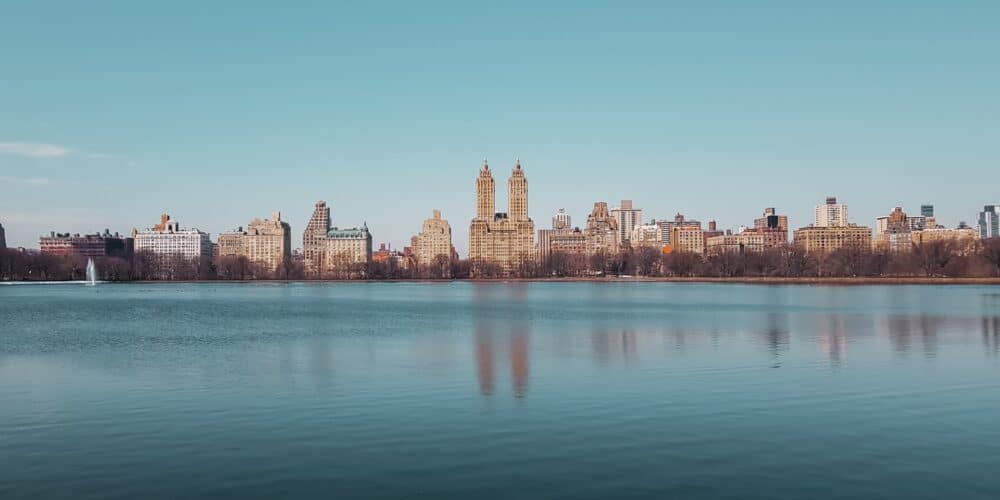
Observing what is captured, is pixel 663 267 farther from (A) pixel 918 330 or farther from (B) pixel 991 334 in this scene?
(B) pixel 991 334

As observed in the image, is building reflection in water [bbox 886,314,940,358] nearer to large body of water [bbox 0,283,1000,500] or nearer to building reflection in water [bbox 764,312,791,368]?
large body of water [bbox 0,283,1000,500]

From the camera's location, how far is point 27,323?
44.1 m

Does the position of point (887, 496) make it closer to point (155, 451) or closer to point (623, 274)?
point (155, 451)

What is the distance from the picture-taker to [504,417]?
16.5 m

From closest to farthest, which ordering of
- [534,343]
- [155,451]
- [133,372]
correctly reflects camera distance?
1. [155,451]
2. [133,372]
3. [534,343]

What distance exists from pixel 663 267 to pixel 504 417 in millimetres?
184330

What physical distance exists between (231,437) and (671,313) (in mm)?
40933

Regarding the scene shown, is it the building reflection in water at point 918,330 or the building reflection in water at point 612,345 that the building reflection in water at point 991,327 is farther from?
the building reflection in water at point 612,345

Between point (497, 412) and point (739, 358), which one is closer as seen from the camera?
point (497, 412)

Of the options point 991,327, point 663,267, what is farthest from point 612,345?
point 663,267

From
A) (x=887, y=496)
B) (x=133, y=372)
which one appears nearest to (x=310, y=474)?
(x=887, y=496)

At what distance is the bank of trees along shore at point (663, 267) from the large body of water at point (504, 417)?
354 feet

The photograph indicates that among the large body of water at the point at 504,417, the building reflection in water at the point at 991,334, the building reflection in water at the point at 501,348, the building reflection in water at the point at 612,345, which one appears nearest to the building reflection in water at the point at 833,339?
the large body of water at the point at 504,417

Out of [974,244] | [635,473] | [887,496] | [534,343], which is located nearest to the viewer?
[887,496]
